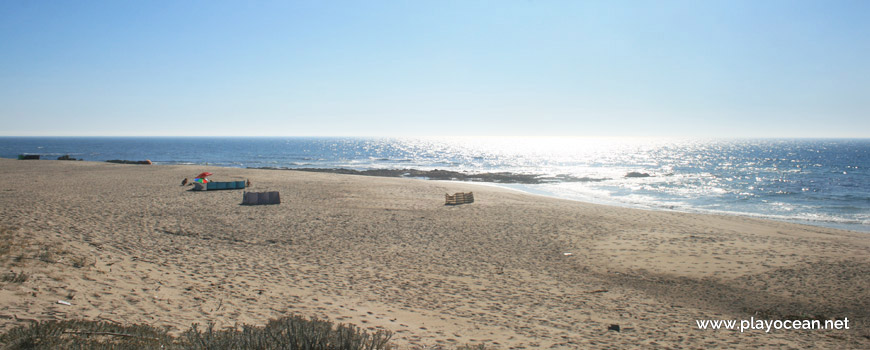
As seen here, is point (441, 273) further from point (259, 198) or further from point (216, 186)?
point (216, 186)

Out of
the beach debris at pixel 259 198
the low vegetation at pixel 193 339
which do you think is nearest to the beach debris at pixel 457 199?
the beach debris at pixel 259 198

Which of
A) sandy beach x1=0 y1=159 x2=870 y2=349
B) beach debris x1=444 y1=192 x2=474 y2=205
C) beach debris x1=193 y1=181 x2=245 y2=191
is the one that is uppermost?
beach debris x1=193 y1=181 x2=245 y2=191

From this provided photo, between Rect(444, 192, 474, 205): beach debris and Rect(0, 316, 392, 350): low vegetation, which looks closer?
Rect(0, 316, 392, 350): low vegetation

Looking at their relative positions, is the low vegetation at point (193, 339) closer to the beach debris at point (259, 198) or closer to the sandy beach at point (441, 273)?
the sandy beach at point (441, 273)

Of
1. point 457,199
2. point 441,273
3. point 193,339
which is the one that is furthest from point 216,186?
point 193,339

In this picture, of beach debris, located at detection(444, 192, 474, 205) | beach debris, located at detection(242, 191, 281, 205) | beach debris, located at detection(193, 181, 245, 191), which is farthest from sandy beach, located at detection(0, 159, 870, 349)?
beach debris, located at detection(193, 181, 245, 191)

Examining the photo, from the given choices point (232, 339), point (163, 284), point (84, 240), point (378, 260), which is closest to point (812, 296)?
point (378, 260)

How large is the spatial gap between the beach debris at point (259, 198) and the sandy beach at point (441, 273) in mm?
1671

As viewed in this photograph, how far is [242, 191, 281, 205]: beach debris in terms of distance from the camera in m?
20.8

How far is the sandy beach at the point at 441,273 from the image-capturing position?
7.46 metres

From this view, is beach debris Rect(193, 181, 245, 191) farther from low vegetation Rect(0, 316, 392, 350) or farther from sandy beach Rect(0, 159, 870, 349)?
low vegetation Rect(0, 316, 392, 350)

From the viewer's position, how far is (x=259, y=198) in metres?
20.9

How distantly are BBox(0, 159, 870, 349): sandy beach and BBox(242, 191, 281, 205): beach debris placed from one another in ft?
5.48

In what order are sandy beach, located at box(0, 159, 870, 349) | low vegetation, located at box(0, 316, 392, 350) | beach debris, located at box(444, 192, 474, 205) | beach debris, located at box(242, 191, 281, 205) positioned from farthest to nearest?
1. beach debris, located at box(444, 192, 474, 205)
2. beach debris, located at box(242, 191, 281, 205)
3. sandy beach, located at box(0, 159, 870, 349)
4. low vegetation, located at box(0, 316, 392, 350)
